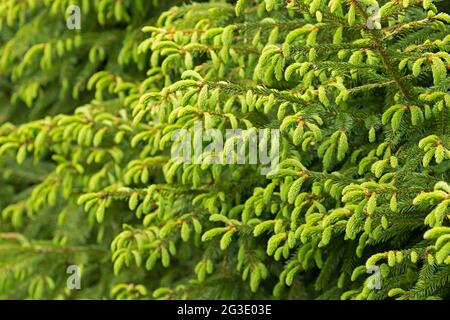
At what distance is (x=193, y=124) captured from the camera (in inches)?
126

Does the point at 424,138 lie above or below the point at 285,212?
above

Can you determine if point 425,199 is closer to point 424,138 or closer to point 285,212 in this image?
point 424,138

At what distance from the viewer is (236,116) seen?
3236mm

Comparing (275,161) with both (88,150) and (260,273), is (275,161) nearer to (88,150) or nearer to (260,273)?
(260,273)

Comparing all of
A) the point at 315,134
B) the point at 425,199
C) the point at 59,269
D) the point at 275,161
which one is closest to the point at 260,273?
the point at 275,161

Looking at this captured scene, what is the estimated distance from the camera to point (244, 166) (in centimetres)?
354

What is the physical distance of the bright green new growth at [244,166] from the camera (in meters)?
2.83

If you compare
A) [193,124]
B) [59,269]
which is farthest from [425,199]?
[59,269]

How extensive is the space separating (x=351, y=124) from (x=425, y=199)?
1.71 ft

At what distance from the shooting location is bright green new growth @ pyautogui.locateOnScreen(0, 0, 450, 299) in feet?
9.30
